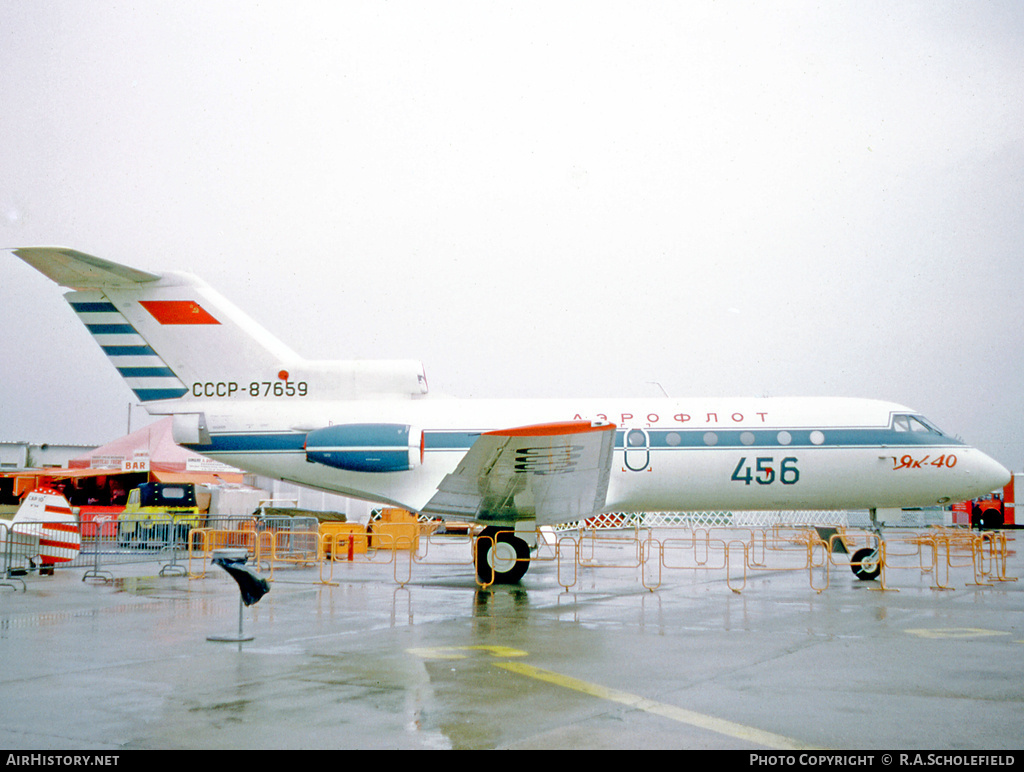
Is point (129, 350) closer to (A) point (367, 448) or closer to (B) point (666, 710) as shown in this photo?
(A) point (367, 448)

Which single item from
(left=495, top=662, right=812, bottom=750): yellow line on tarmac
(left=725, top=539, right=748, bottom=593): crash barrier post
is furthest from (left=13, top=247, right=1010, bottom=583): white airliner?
(left=495, top=662, right=812, bottom=750): yellow line on tarmac

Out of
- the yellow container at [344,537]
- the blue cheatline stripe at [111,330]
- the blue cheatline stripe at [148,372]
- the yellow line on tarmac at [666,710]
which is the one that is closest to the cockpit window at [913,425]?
the yellow line on tarmac at [666,710]

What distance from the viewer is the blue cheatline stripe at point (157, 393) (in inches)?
556

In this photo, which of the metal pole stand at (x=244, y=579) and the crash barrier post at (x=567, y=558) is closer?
the metal pole stand at (x=244, y=579)

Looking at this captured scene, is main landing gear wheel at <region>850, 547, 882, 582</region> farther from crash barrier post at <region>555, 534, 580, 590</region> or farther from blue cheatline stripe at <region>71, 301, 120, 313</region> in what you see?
blue cheatline stripe at <region>71, 301, 120, 313</region>

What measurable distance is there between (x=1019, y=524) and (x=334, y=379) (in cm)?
3724

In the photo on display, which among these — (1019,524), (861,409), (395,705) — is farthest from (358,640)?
(1019,524)

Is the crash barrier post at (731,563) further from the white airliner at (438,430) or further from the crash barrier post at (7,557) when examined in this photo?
the crash barrier post at (7,557)

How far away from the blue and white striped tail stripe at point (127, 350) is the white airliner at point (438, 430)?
23 millimetres

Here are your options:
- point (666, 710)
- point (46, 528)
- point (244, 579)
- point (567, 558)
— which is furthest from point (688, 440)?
point (46, 528)

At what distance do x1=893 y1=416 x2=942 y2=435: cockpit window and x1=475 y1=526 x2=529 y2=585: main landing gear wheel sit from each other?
7.20m
